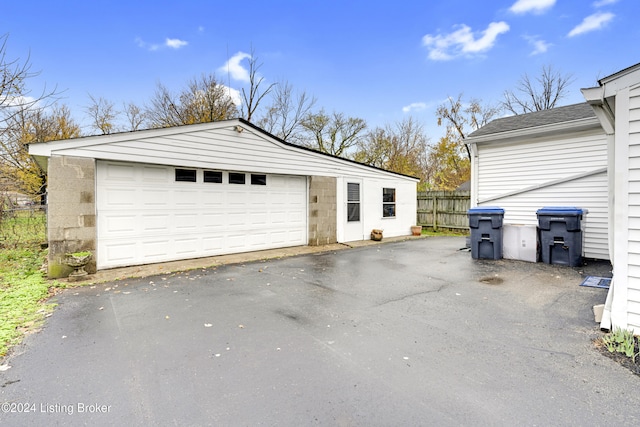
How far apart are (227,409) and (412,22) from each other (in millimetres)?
14662

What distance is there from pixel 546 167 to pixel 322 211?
6.37 meters

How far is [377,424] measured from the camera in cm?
186

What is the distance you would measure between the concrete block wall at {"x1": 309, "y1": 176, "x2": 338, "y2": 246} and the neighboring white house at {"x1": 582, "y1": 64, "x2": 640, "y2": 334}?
284 inches

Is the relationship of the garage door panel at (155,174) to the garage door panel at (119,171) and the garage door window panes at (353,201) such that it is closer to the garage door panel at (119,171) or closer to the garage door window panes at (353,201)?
the garage door panel at (119,171)

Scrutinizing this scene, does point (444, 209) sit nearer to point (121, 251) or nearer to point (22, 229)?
point (121, 251)

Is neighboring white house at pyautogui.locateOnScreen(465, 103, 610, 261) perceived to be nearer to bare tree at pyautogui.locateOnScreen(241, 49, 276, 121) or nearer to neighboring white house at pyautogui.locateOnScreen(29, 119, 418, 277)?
neighboring white house at pyautogui.locateOnScreen(29, 119, 418, 277)

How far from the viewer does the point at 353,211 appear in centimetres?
1080

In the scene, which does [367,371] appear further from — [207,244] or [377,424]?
[207,244]

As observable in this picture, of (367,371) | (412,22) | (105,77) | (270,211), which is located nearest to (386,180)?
(270,211)

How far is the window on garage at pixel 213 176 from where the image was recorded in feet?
25.4

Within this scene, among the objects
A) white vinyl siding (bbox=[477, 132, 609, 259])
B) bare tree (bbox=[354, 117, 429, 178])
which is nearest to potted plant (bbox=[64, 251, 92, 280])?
white vinyl siding (bbox=[477, 132, 609, 259])

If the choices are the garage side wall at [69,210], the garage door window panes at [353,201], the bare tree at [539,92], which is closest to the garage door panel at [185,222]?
the garage side wall at [69,210]

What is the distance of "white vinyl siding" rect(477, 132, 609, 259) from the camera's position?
7039 millimetres

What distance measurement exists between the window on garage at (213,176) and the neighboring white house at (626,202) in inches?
294
